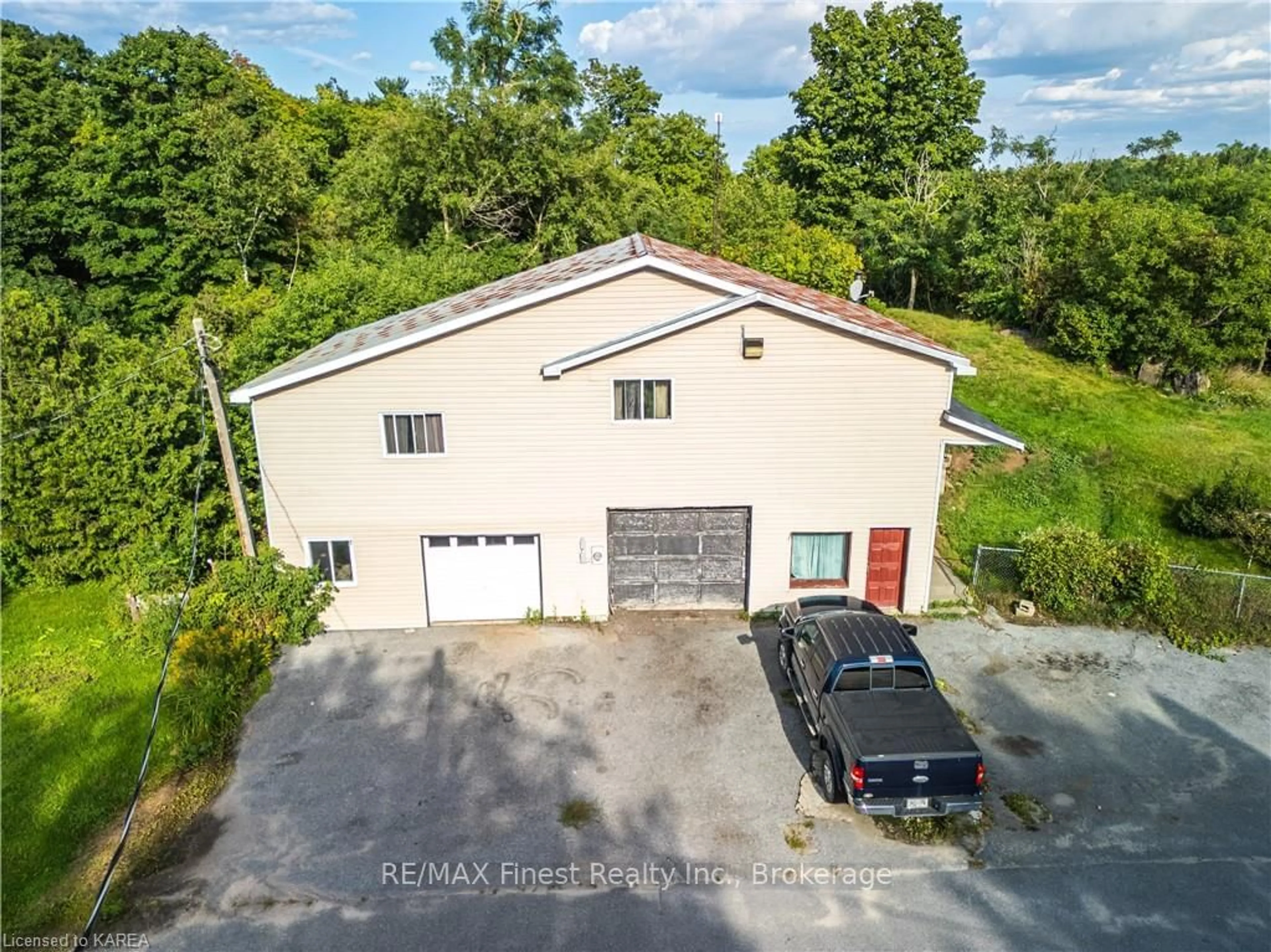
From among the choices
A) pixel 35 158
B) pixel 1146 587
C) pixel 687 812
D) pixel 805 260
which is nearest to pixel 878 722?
pixel 687 812

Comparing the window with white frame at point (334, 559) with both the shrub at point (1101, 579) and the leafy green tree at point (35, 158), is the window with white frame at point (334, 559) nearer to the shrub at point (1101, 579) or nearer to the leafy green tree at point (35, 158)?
the shrub at point (1101, 579)

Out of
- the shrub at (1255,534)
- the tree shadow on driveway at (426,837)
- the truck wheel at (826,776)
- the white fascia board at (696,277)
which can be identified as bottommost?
the tree shadow on driveway at (426,837)

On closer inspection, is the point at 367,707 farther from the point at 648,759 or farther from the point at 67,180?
the point at 67,180

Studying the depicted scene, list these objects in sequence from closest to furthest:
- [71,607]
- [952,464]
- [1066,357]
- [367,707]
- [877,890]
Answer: [877,890] < [367,707] < [71,607] < [952,464] < [1066,357]

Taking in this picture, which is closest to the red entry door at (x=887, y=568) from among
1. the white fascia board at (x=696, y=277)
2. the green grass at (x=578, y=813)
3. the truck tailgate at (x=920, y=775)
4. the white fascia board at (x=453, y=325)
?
the white fascia board at (x=696, y=277)

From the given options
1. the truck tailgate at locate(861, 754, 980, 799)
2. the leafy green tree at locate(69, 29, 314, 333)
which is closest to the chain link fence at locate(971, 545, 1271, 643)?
the truck tailgate at locate(861, 754, 980, 799)

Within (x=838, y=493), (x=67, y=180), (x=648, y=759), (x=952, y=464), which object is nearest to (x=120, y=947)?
(x=648, y=759)
